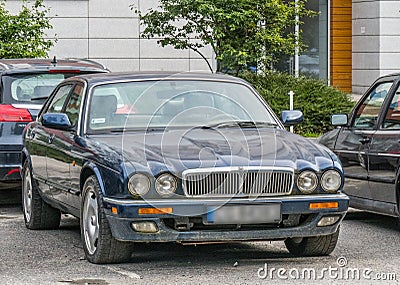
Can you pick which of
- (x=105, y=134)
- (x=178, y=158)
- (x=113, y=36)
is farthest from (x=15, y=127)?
(x=113, y=36)

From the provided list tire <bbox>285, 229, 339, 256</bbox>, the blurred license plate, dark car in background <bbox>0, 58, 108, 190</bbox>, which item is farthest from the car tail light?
the blurred license plate

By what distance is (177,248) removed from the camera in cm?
930

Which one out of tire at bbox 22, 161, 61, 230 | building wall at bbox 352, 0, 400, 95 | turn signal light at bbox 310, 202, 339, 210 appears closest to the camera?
turn signal light at bbox 310, 202, 339, 210

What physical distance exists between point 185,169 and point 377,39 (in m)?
20.6

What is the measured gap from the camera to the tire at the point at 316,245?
28.2 feet

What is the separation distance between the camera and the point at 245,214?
7887 mm

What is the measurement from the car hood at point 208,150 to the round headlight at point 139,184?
6cm

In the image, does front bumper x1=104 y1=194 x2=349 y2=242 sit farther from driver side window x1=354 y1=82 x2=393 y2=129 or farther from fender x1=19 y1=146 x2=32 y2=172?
fender x1=19 y1=146 x2=32 y2=172

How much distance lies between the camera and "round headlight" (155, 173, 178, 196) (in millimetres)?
7836

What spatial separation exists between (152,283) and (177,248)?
5.54 ft

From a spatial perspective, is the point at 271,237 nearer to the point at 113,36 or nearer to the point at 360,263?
the point at 360,263

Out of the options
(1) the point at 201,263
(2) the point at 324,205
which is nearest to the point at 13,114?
(1) the point at 201,263

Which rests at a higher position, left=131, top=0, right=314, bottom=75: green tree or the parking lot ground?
left=131, top=0, right=314, bottom=75: green tree

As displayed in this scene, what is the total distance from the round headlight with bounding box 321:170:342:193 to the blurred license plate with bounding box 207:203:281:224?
18.8 inches
